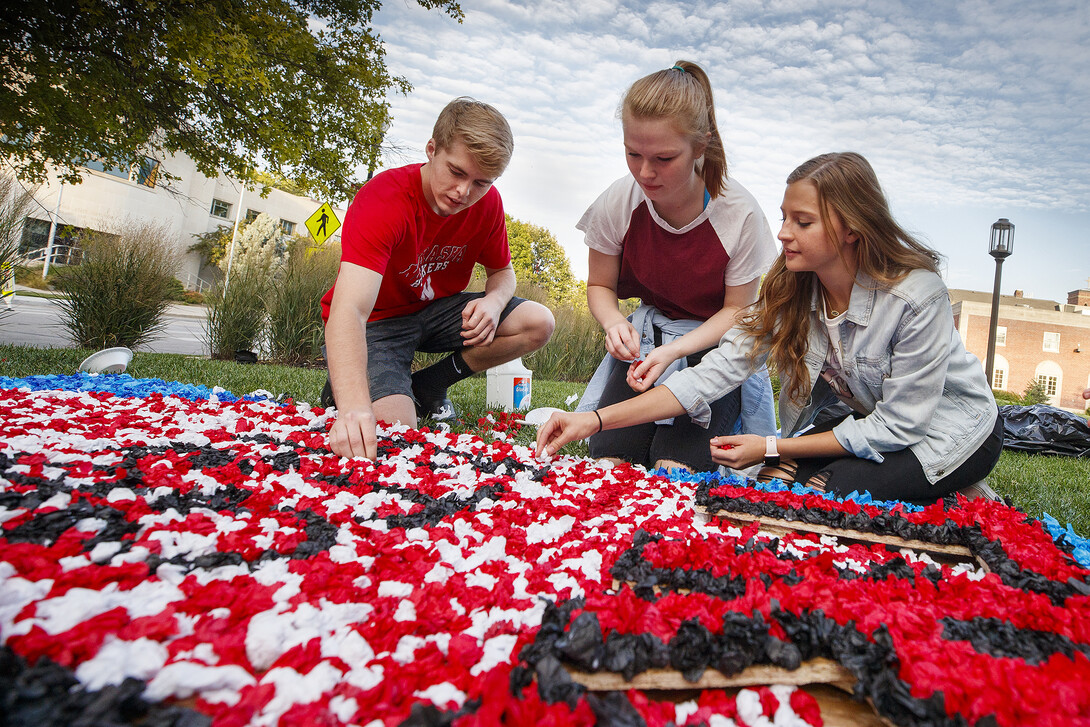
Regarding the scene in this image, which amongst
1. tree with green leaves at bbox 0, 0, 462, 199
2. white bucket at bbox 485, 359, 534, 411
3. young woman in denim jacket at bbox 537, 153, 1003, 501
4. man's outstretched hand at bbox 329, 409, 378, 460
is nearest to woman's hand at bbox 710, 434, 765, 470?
young woman in denim jacket at bbox 537, 153, 1003, 501

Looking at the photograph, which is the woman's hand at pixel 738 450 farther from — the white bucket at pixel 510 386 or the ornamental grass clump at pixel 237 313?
the ornamental grass clump at pixel 237 313

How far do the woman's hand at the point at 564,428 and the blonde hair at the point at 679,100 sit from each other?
1.10m

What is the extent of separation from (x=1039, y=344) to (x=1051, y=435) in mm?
34303

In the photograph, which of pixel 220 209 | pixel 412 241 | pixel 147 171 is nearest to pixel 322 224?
pixel 147 171

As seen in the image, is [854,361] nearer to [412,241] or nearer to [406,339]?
[412,241]

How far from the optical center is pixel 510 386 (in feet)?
14.4

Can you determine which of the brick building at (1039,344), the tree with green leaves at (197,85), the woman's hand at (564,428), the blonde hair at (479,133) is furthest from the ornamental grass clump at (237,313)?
the brick building at (1039,344)

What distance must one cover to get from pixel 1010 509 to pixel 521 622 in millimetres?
1767

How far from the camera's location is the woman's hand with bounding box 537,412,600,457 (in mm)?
2182

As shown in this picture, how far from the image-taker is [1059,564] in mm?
1462

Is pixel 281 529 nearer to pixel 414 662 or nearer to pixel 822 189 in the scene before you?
pixel 414 662

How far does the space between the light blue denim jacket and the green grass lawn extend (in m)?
0.67

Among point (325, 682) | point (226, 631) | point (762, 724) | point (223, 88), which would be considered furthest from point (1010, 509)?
point (223, 88)

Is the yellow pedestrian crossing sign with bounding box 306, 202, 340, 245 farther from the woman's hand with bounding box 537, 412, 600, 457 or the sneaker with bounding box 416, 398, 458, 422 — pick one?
the woman's hand with bounding box 537, 412, 600, 457
